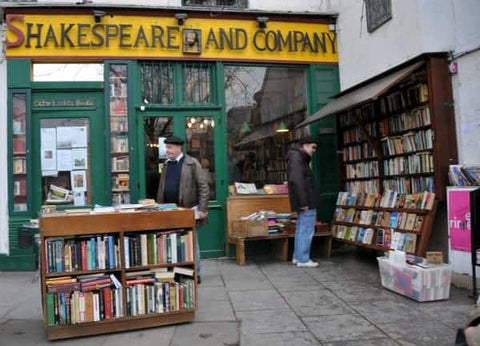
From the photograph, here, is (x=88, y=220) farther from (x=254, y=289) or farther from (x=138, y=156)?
(x=138, y=156)

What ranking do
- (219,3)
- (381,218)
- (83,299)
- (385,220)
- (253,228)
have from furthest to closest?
1. (219,3)
2. (253,228)
3. (381,218)
4. (385,220)
5. (83,299)

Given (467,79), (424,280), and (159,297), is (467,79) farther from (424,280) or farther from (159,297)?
(159,297)

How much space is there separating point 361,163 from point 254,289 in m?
3.23

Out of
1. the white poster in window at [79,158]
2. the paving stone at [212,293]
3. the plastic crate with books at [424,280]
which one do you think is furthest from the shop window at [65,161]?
the plastic crate with books at [424,280]

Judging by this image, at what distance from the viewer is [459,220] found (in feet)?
17.6

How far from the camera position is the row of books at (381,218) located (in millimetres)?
6019

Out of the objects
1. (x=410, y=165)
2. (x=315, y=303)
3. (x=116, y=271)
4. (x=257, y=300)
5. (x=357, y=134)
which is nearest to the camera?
(x=116, y=271)

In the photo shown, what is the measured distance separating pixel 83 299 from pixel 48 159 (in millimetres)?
4000

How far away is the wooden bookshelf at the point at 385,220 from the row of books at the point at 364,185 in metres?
0.17

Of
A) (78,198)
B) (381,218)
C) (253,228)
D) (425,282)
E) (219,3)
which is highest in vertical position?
(219,3)

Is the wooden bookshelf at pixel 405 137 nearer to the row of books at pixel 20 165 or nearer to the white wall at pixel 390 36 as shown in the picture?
the white wall at pixel 390 36

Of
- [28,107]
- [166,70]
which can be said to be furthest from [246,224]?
[28,107]

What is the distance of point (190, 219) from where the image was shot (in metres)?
4.65

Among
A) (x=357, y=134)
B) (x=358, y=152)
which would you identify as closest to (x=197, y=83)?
(x=357, y=134)
